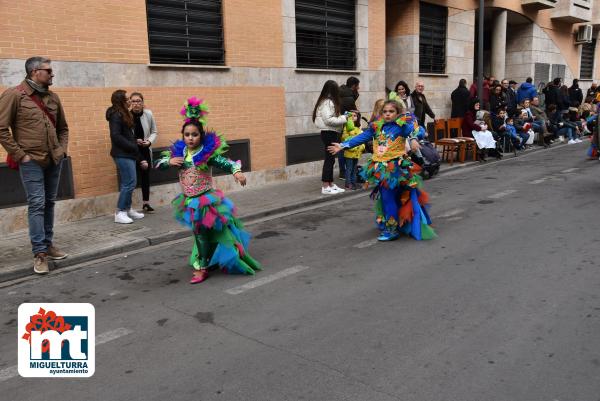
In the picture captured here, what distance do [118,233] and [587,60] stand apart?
26.2 meters

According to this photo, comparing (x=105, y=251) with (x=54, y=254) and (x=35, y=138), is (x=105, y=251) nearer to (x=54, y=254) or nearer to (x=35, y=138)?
(x=54, y=254)

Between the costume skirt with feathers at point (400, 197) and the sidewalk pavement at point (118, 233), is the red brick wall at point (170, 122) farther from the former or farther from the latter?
the costume skirt with feathers at point (400, 197)

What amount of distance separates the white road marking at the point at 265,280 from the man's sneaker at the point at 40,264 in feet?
7.30

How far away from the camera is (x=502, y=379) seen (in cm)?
335

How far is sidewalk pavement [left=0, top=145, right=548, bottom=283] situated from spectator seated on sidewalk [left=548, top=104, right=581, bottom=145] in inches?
465

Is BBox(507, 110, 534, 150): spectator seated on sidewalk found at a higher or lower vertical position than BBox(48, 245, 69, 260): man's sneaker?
higher

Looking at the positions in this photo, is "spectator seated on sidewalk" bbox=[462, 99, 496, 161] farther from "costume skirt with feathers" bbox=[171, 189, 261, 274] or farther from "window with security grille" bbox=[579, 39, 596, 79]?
"window with security grille" bbox=[579, 39, 596, 79]

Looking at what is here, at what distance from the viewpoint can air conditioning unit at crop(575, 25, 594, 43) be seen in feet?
79.2

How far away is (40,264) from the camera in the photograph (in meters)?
5.95

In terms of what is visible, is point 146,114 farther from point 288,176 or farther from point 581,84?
point 581,84

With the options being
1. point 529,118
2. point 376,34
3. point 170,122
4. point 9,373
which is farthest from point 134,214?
point 529,118

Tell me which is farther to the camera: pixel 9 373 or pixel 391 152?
pixel 391 152

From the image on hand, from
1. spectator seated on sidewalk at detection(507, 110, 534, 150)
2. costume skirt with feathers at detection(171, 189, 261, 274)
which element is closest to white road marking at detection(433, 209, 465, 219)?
costume skirt with feathers at detection(171, 189, 261, 274)

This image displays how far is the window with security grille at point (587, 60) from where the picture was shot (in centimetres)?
2612
